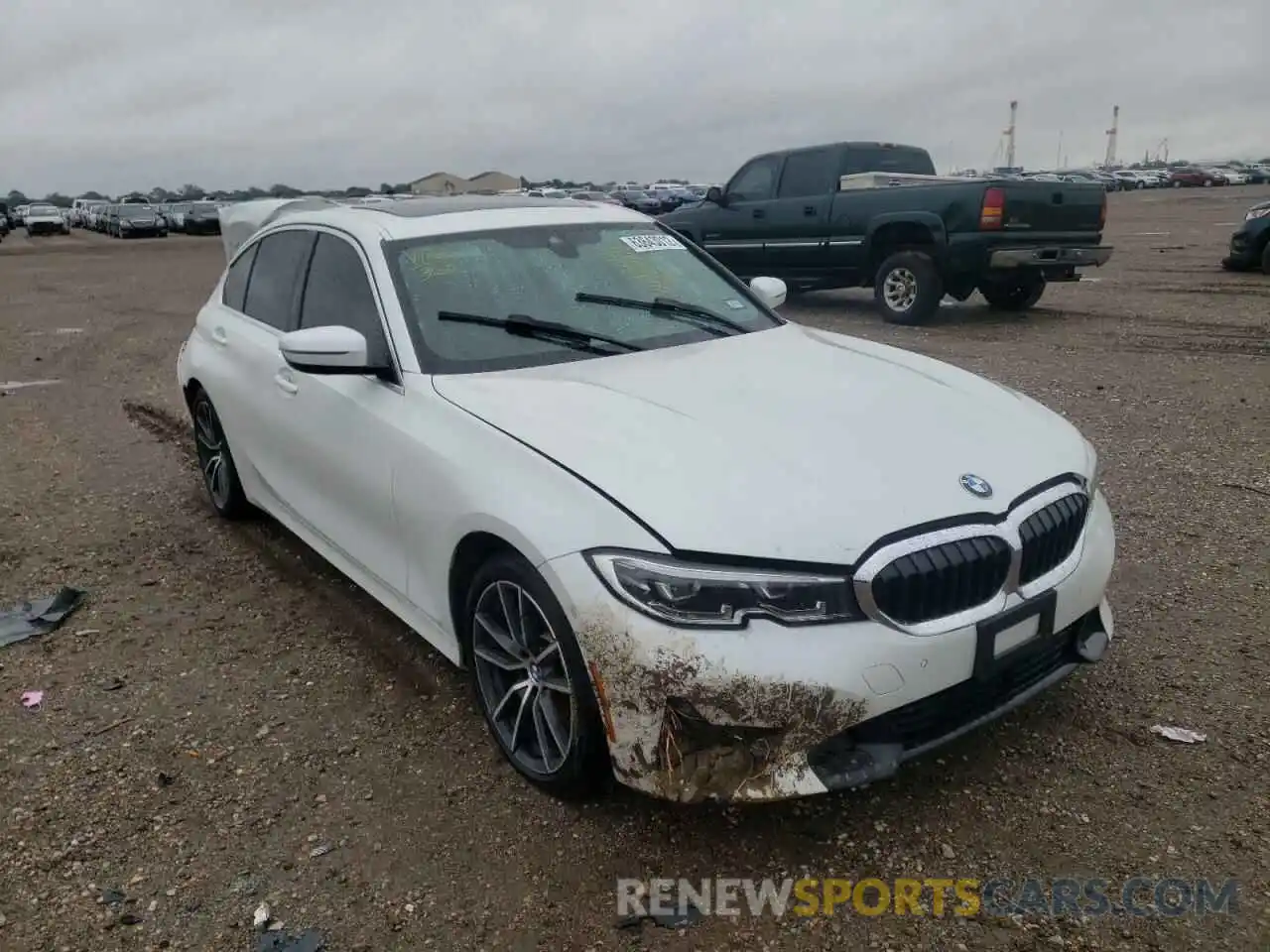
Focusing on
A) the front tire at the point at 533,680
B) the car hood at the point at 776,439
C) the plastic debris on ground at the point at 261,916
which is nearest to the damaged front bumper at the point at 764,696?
the front tire at the point at 533,680

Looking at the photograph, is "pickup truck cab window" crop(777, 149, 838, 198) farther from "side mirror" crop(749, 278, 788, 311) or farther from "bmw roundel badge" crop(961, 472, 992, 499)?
"bmw roundel badge" crop(961, 472, 992, 499)

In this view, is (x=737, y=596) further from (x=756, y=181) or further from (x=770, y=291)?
(x=756, y=181)

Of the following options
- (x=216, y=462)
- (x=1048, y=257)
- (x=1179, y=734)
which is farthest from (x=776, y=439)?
(x=1048, y=257)

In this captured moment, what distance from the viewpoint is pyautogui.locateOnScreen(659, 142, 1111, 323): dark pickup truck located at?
413 inches

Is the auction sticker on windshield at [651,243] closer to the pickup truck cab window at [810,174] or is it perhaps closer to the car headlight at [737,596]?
the car headlight at [737,596]

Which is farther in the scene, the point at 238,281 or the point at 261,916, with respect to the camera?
the point at 238,281

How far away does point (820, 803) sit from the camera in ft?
9.68

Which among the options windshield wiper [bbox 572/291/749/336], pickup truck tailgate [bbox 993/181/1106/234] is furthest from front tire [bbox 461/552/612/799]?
pickup truck tailgate [bbox 993/181/1106/234]

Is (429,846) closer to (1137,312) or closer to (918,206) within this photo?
(918,206)

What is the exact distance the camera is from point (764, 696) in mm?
2400

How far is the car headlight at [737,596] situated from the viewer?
244 cm

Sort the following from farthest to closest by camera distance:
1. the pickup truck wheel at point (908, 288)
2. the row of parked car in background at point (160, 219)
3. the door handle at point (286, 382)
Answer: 1. the row of parked car in background at point (160, 219)
2. the pickup truck wheel at point (908, 288)
3. the door handle at point (286, 382)

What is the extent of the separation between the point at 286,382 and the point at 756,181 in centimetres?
961

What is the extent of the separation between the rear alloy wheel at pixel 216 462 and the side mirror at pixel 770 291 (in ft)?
9.00
